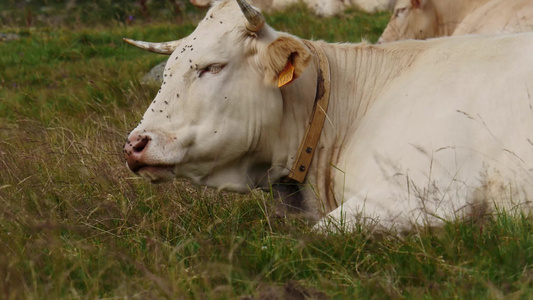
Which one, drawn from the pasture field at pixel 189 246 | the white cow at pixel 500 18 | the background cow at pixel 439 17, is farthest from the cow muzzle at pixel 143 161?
the background cow at pixel 439 17

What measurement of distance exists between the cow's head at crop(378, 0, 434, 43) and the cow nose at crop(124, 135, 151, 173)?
19.8 feet

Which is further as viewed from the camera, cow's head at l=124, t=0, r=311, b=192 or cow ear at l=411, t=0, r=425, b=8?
cow ear at l=411, t=0, r=425, b=8

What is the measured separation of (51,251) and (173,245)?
Answer: 711mm

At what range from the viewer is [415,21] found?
10.5m

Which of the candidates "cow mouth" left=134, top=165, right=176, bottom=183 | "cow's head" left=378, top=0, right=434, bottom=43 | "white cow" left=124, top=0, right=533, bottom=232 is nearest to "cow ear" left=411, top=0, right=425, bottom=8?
"cow's head" left=378, top=0, right=434, bottom=43

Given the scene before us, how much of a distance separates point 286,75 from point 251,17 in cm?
39

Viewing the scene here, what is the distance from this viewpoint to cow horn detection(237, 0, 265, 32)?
4867 mm

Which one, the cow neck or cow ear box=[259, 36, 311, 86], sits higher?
cow ear box=[259, 36, 311, 86]

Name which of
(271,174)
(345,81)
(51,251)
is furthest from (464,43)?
(51,251)

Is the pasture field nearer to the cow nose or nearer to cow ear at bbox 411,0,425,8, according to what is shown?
the cow nose

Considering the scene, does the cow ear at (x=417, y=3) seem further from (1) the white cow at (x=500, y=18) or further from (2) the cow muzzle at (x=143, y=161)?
(2) the cow muzzle at (x=143, y=161)

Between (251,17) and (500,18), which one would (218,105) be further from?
(500,18)

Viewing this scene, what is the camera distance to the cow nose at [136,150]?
4785 mm

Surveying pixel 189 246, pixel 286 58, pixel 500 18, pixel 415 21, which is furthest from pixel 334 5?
pixel 189 246
